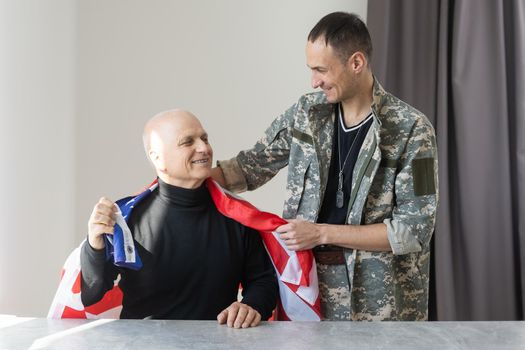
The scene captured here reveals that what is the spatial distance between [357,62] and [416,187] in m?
0.43

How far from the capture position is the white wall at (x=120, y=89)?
3.06 m

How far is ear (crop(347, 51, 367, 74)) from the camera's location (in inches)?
88.7

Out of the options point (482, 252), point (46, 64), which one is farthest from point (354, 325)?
point (46, 64)

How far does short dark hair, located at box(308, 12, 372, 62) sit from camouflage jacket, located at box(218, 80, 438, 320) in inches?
5.5

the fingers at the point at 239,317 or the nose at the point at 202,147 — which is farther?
the nose at the point at 202,147

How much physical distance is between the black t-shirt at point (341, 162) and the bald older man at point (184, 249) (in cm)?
30

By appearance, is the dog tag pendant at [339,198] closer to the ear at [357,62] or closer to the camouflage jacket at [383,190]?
the camouflage jacket at [383,190]

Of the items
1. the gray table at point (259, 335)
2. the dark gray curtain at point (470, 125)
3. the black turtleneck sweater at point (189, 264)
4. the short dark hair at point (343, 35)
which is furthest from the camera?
the dark gray curtain at point (470, 125)

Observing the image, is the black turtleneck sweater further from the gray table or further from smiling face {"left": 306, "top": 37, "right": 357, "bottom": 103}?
smiling face {"left": 306, "top": 37, "right": 357, "bottom": 103}

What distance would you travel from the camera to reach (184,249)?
2135mm

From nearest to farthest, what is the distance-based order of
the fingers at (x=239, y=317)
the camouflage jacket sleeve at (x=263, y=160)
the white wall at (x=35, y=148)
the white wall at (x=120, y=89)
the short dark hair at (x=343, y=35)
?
the fingers at (x=239, y=317) → the short dark hair at (x=343, y=35) → the camouflage jacket sleeve at (x=263, y=160) → the white wall at (x=35, y=148) → the white wall at (x=120, y=89)

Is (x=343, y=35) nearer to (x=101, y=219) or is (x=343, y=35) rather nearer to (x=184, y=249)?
(x=184, y=249)

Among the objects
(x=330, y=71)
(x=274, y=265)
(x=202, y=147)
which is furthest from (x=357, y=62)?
(x=274, y=265)

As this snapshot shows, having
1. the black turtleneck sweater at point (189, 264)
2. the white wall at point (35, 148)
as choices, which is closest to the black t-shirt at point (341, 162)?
the black turtleneck sweater at point (189, 264)
